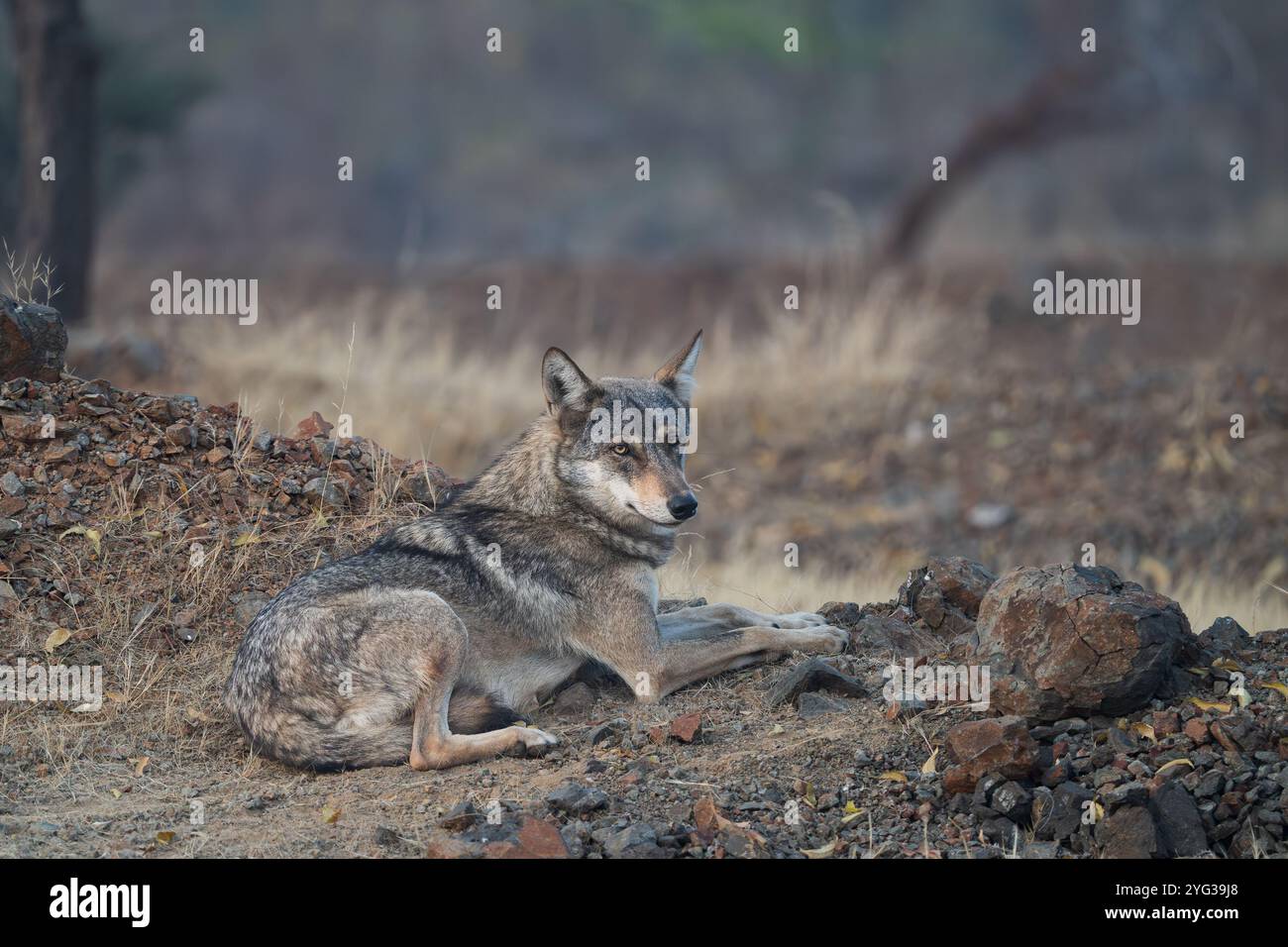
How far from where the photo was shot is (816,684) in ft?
21.9

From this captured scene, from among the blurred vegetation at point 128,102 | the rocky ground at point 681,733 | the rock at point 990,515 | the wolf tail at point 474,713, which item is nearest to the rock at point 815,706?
the rocky ground at point 681,733

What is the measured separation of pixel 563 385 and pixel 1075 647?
117 inches

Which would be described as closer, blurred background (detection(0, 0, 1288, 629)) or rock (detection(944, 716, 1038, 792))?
rock (detection(944, 716, 1038, 792))

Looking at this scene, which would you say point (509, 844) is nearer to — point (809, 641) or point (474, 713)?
point (474, 713)

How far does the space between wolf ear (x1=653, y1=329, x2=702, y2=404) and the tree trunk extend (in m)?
10.7

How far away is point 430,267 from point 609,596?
24.9m

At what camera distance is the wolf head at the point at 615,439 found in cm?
705

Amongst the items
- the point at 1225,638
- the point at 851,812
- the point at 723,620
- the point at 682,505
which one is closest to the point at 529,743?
the point at 682,505

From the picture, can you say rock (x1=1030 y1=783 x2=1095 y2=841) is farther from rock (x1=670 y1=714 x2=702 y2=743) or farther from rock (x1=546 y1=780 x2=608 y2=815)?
rock (x1=546 y1=780 x2=608 y2=815)

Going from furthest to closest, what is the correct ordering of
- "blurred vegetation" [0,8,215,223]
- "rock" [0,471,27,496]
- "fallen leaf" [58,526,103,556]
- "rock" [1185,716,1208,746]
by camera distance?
"blurred vegetation" [0,8,215,223], "rock" [0,471,27,496], "fallen leaf" [58,526,103,556], "rock" [1185,716,1208,746]

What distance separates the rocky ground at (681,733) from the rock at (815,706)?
12 mm

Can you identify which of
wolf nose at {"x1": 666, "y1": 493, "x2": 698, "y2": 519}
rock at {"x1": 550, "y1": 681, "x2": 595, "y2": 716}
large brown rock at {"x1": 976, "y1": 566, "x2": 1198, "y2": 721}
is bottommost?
rock at {"x1": 550, "y1": 681, "x2": 595, "y2": 716}

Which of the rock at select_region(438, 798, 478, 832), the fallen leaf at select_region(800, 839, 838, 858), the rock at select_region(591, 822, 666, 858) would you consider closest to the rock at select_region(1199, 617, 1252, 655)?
the fallen leaf at select_region(800, 839, 838, 858)

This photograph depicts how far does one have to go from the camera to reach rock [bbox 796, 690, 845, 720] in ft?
21.3
